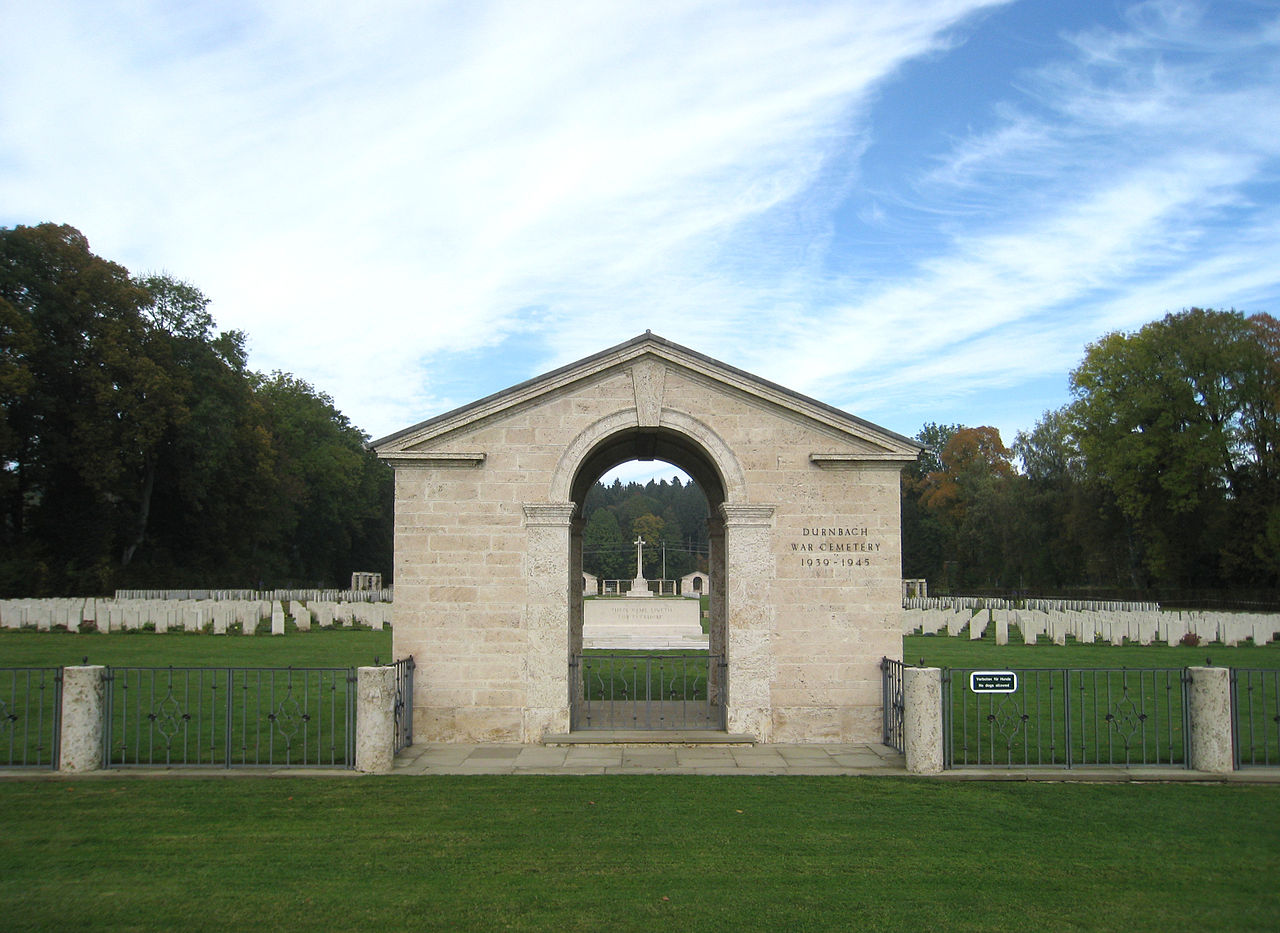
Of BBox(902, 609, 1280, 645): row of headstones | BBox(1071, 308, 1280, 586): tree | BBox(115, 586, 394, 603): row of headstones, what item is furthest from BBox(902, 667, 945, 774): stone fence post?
BBox(1071, 308, 1280, 586): tree

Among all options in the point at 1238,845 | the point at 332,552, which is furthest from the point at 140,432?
the point at 1238,845

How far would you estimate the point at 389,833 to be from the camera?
812 centimetres

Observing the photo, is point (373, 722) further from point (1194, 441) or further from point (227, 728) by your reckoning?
point (1194, 441)

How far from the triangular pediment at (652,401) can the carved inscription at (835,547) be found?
98 centimetres

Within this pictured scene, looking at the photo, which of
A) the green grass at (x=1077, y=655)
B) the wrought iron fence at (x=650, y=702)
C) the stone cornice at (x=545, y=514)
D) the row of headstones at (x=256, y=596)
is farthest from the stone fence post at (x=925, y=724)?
the row of headstones at (x=256, y=596)

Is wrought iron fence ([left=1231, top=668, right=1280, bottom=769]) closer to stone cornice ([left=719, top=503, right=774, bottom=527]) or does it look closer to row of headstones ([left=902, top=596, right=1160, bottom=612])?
stone cornice ([left=719, top=503, right=774, bottom=527])

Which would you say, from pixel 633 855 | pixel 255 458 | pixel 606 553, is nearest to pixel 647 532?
pixel 606 553

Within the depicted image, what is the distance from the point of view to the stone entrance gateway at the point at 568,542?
12359 mm

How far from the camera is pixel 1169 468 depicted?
139 ft

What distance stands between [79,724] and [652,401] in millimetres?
8076

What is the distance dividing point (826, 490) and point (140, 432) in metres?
33.6

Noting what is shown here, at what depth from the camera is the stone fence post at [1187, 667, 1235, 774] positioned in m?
10.2

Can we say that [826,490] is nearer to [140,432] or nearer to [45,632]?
[45,632]

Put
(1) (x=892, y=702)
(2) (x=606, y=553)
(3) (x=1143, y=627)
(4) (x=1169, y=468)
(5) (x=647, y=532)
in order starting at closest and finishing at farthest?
1. (1) (x=892, y=702)
2. (3) (x=1143, y=627)
3. (4) (x=1169, y=468)
4. (2) (x=606, y=553)
5. (5) (x=647, y=532)
